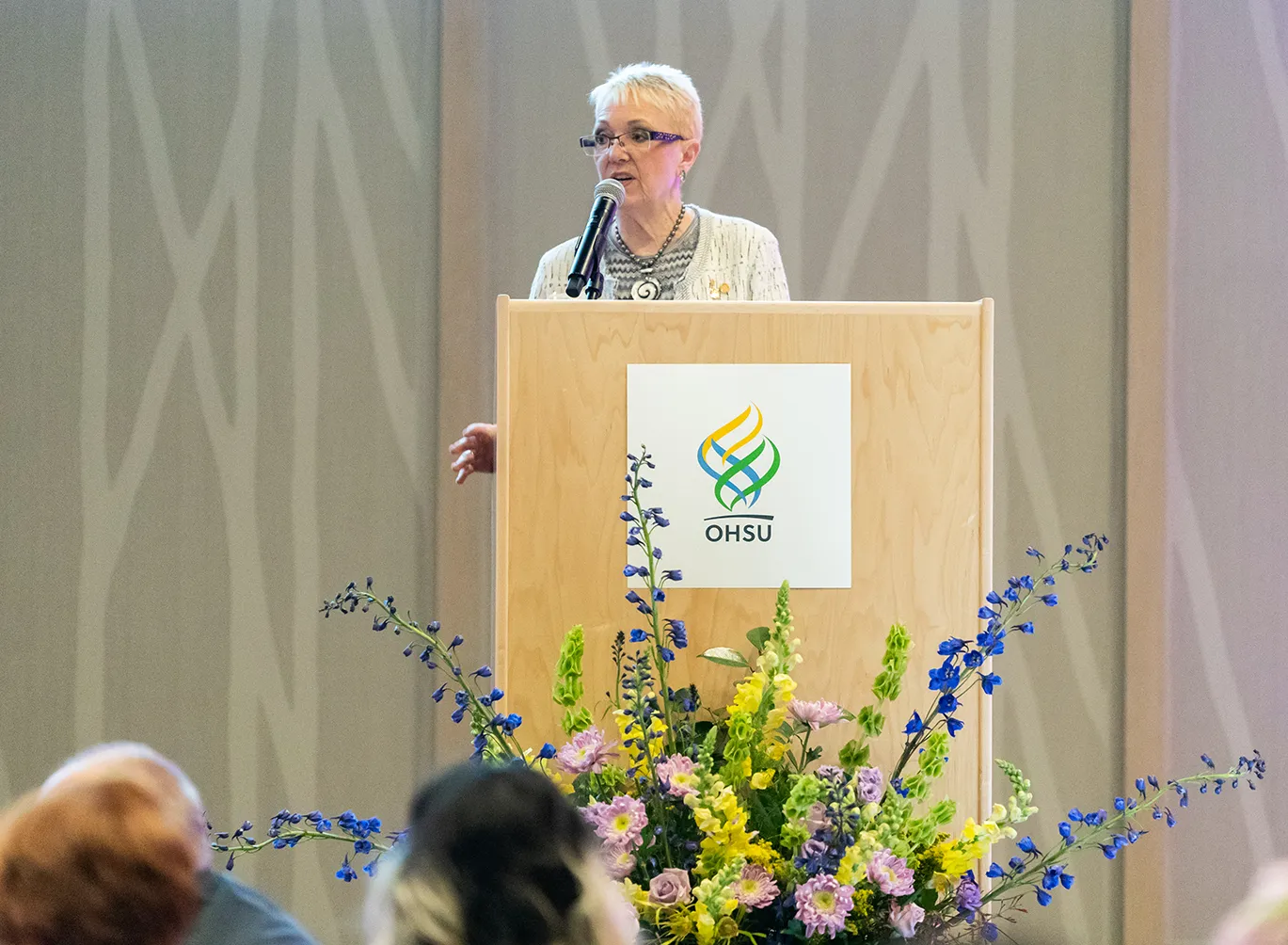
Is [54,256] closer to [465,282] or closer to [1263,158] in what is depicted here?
[465,282]

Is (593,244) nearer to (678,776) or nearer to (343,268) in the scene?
(678,776)

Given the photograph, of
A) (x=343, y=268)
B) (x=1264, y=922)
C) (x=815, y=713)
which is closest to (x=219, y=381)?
(x=343, y=268)

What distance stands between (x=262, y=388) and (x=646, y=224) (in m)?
1.69

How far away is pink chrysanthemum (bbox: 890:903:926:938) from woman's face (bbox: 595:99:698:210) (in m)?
1.44

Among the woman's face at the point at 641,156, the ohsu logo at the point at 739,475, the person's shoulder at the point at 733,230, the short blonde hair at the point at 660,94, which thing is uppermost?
the short blonde hair at the point at 660,94

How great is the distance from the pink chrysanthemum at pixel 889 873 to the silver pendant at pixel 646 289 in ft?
3.99

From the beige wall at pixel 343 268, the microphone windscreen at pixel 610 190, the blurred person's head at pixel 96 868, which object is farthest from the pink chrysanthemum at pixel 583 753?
the beige wall at pixel 343 268

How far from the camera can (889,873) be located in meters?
1.37

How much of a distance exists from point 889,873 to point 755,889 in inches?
5.2

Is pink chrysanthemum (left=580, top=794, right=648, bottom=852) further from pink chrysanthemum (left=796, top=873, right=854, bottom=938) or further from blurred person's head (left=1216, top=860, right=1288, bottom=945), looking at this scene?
blurred person's head (left=1216, top=860, right=1288, bottom=945)

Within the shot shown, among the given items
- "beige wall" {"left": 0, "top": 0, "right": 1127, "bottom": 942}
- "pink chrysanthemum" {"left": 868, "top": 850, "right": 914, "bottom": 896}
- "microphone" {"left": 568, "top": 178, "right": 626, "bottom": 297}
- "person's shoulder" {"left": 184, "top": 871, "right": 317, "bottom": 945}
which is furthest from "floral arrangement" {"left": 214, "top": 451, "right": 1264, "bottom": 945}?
"beige wall" {"left": 0, "top": 0, "right": 1127, "bottom": 942}

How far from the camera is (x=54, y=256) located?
3812mm

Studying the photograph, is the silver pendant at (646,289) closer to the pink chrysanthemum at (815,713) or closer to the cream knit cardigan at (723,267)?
the cream knit cardigan at (723,267)

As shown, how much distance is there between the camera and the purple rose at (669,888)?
4.58ft
